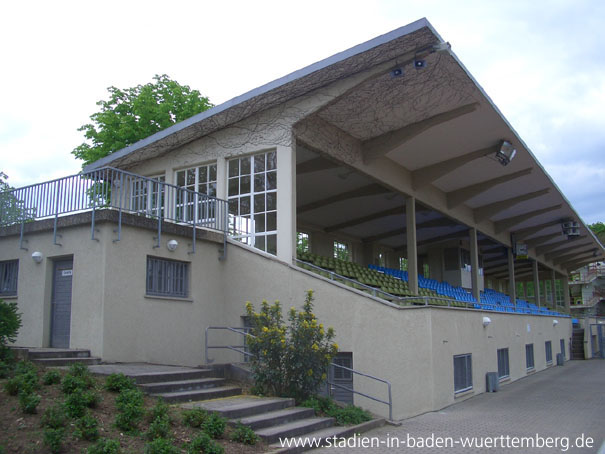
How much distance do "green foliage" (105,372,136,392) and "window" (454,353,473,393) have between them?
8.72 meters

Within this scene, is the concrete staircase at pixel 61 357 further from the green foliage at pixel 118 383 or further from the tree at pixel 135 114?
the tree at pixel 135 114

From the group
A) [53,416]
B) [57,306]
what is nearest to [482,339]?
[57,306]

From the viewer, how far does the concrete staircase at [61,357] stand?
33.7ft

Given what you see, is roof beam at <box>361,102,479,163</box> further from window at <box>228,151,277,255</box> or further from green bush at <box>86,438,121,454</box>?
green bush at <box>86,438,121,454</box>

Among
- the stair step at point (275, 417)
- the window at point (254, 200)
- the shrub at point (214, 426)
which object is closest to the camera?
the shrub at point (214, 426)

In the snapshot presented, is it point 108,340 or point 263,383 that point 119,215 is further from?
point 263,383

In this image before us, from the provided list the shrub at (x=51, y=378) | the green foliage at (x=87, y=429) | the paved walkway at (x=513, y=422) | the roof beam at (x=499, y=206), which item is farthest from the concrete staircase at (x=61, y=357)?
the roof beam at (x=499, y=206)

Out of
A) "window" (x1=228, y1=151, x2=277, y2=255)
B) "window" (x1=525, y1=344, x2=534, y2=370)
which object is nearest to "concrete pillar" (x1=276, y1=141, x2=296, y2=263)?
"window" (x1=228, y1=151, x2=277, y2=255)

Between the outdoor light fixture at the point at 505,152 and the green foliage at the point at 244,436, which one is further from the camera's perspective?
the outdoor light fixture at the point at 505,152

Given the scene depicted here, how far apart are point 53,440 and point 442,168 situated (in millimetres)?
16380

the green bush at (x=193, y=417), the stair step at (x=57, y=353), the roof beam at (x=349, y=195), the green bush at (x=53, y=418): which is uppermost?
the roof beam at (x=349, y=195)

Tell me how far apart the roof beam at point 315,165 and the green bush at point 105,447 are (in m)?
12.4

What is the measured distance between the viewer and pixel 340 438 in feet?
30.7

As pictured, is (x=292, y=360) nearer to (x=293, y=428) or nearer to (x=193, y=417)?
(x=293, y=428)
